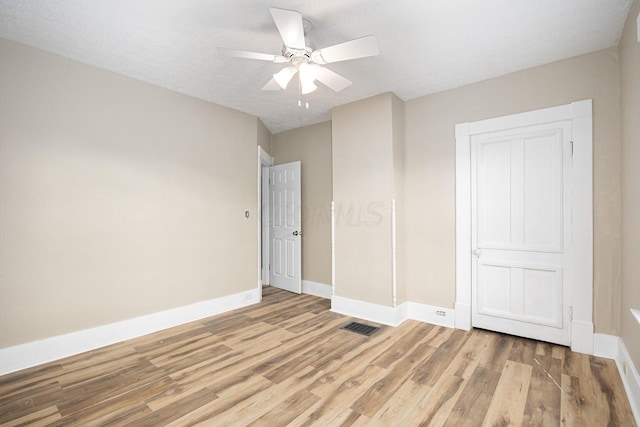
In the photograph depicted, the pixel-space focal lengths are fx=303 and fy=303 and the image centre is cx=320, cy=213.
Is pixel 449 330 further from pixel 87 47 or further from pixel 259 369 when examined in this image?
pixel 87 47

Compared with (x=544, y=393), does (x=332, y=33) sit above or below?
above

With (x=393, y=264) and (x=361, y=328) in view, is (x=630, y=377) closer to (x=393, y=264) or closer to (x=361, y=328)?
(x=393, y=264)

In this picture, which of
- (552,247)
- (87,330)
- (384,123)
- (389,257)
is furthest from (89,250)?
(552,247)

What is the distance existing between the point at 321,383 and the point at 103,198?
2664 millimetres

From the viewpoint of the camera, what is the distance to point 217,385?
2287 millimetres

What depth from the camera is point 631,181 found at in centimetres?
221

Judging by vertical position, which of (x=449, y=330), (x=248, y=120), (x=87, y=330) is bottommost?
(x=449, y=330)

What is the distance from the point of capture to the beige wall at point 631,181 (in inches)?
80.7

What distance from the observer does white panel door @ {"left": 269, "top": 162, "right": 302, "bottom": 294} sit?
490 cm

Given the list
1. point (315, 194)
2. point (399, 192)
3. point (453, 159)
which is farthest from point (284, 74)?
point (315, 194)

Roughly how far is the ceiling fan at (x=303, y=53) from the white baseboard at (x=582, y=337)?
2940mm

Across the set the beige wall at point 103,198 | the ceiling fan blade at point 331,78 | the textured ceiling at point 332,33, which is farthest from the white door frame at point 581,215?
the beige wall at point 103,198

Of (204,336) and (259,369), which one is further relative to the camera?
(204,336)

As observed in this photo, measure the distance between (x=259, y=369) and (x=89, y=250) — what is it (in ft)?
6.46
